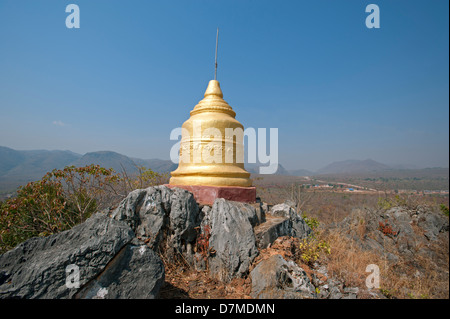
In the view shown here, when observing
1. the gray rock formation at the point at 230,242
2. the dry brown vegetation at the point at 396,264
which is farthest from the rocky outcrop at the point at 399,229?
the gray rock formation at the point at 230,242

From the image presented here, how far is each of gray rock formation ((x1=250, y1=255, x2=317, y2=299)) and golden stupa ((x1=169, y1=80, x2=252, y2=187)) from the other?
2579 mm

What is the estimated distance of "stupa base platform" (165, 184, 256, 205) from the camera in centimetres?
564

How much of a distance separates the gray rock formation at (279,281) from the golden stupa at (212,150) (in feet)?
8.46

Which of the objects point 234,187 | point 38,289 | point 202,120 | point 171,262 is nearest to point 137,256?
point 38,289

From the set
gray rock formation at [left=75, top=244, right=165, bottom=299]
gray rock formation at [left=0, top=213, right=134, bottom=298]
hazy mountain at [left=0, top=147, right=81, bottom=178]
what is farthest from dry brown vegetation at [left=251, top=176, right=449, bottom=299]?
hazy mountain at [left=0, top=147, right=81, bottom=178]

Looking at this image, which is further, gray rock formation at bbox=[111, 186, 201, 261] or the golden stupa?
the golden stupa

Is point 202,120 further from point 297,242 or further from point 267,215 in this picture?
point 297,242

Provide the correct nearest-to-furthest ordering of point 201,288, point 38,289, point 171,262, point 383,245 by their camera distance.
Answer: point 38,289
point 201,288
point 171,262
point 383,245

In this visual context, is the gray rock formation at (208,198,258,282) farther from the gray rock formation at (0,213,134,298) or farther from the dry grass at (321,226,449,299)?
the gray rock formation at (0,213,134,298)

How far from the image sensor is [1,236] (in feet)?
16.2

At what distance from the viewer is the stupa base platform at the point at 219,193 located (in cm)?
564

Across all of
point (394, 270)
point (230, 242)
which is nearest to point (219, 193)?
point (230, 242)

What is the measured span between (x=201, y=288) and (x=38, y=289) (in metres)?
2.47

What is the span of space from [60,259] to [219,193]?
3.47 metres
